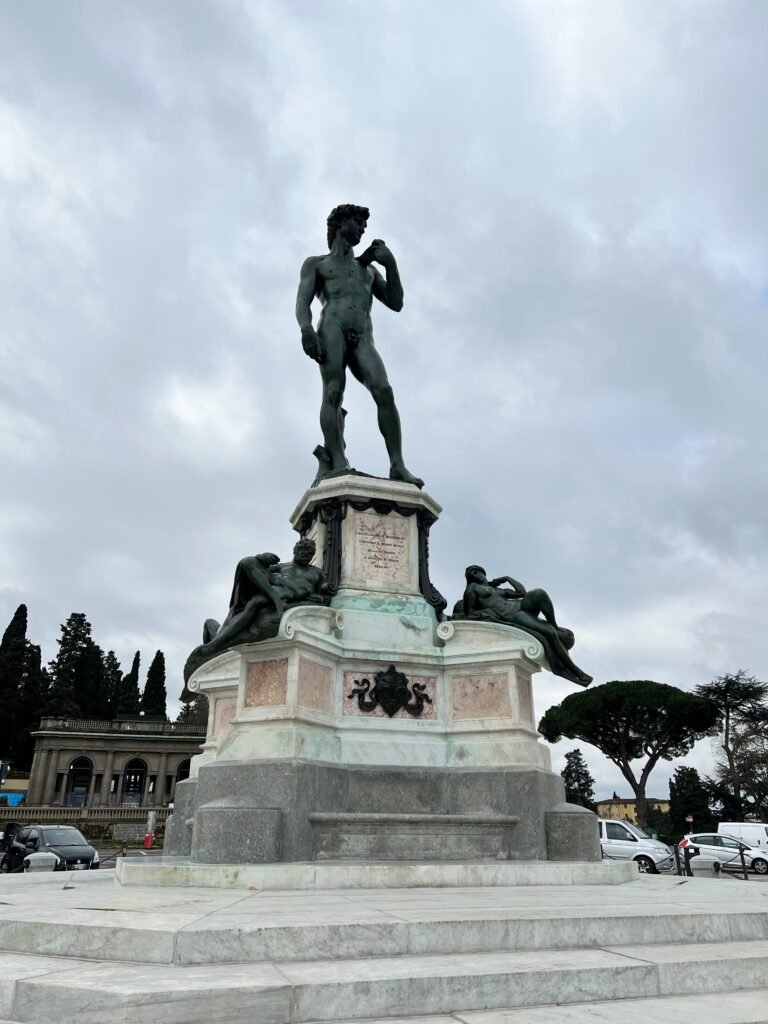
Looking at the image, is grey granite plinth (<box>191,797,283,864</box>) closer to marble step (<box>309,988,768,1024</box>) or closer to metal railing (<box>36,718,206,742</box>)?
marble step (<box>309,988,768,1024</box>)

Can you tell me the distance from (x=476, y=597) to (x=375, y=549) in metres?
1.38

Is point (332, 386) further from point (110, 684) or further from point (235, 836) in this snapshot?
point (110, 684)

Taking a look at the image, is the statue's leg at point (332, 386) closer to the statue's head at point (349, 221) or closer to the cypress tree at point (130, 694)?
the statue's head at point (349, 221)

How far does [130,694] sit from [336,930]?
3401 inches

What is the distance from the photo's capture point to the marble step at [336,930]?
3.43m

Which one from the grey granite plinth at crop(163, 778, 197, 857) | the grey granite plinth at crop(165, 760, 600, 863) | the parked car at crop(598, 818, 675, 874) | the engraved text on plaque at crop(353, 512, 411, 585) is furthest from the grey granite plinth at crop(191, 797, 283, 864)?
the parked car at crop(598, 818, 675, 874)

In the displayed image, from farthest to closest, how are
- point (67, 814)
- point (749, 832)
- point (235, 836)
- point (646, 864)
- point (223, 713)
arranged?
point (67, 814) < point (749, 832) < point (646, 864) < point (223, 713) < point (235, 836)

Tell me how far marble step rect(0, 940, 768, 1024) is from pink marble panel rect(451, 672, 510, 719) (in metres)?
4.56

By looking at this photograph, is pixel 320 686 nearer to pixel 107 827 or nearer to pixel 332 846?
pixel 332 846

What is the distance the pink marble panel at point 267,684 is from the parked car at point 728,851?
63.6 feet

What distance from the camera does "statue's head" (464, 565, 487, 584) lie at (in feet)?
31.5

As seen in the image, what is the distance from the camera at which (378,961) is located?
136 inches

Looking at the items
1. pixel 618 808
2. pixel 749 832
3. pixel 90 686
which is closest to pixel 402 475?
pixel 749 832

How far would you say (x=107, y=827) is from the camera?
38844 mm
